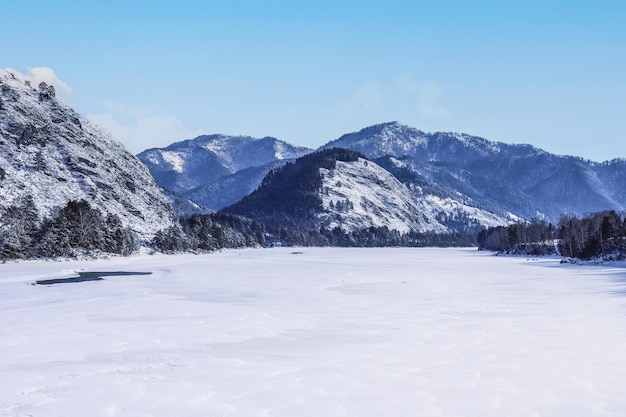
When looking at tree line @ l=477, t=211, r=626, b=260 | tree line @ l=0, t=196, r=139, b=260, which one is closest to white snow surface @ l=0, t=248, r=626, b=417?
tree line @ l=0, t=196, r=139, b=260

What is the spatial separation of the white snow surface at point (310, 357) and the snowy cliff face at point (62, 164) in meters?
106

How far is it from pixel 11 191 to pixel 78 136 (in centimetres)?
5050

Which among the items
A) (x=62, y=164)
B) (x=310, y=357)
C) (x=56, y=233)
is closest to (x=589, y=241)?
(x=56, y=233)

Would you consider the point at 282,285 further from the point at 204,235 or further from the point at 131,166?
the point at 131,166

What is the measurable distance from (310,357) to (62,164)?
150133 millimetres

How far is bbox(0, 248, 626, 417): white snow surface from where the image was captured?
14.3m

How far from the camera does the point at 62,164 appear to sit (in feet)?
504

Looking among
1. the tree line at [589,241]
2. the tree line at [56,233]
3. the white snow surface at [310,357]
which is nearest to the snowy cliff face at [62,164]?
the tree line at [56,233]

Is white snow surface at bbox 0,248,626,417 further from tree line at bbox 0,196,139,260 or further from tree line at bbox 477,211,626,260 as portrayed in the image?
tree line at bbox 477,211,626,260

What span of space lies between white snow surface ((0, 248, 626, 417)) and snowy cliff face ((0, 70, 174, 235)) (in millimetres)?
105504

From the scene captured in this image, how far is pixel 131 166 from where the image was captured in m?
193

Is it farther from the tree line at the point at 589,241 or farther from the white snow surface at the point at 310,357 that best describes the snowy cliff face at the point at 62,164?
the tree line at the point at 589,241

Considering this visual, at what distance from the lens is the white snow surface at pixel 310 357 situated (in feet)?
47.0

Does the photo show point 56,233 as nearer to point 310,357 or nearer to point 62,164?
point 62,164
